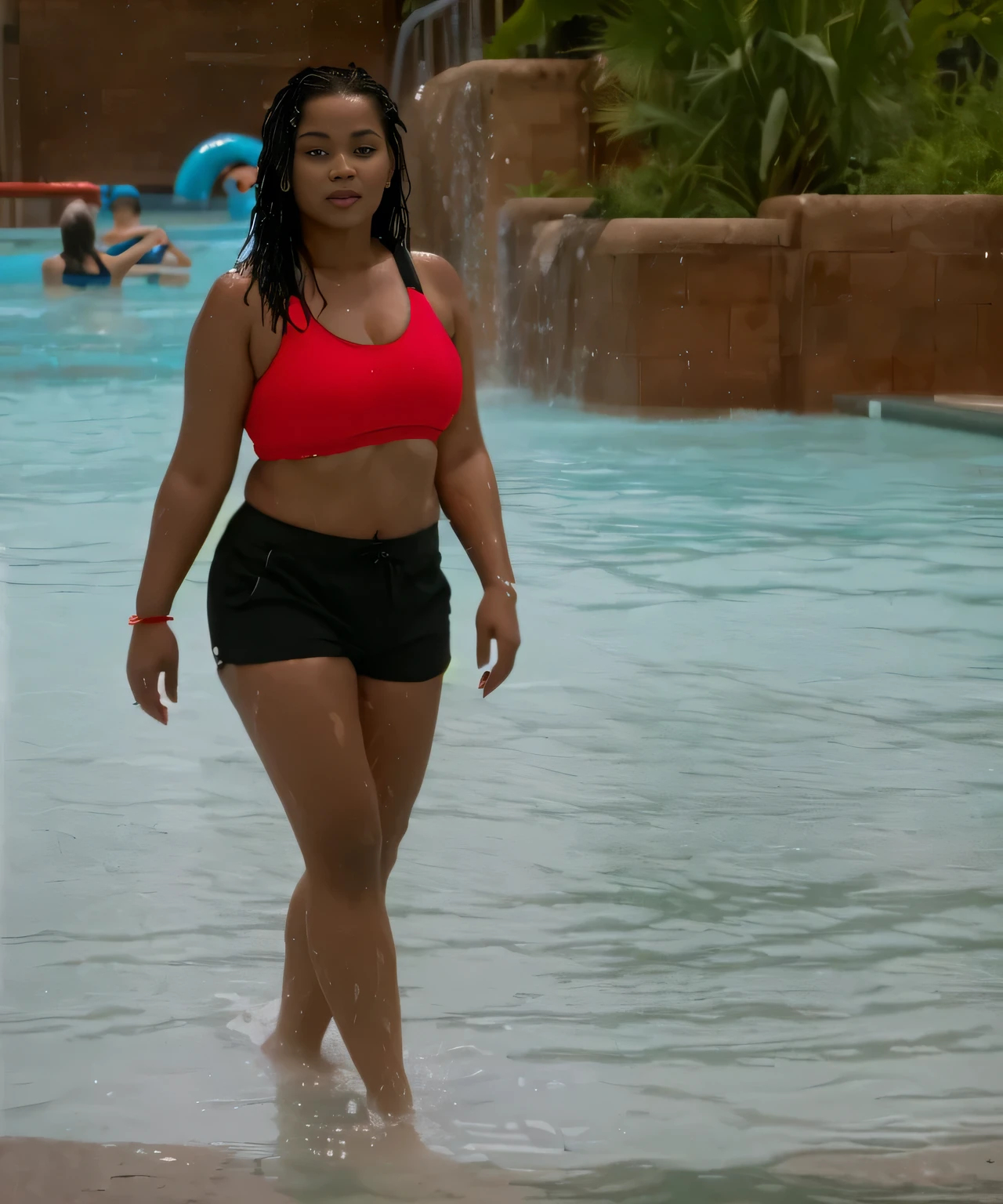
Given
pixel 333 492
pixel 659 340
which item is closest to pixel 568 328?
pixel 659 340

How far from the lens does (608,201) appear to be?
1423 centimetres

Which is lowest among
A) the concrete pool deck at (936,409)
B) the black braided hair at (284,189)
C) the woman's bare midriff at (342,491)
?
the concrete pool deck at (936,409)

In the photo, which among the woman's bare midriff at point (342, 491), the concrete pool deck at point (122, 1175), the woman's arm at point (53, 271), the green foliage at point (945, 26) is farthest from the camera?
the woman's arm at point (53, 271)

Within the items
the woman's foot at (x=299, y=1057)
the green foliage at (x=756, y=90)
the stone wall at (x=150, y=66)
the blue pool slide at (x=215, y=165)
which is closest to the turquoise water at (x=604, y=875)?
the woman's foot at (x=299, y=1057)

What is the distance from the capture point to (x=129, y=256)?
24.1 meters

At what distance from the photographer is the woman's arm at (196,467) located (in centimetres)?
272

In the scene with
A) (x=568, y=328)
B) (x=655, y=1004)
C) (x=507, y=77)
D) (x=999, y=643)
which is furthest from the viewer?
(x=507, y=77)

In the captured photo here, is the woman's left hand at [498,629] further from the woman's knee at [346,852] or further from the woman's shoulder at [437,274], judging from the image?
the woman's shoulder at [437,274]

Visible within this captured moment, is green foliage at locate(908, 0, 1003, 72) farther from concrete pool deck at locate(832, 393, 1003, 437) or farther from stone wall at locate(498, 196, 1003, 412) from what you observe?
concrete pool deck at locate(832, 393, 1003, 437)

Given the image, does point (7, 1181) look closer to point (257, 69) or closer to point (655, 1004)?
point (655, 1004)

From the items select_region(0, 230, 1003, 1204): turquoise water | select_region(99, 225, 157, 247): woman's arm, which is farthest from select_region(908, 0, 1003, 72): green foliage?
select_region(99, 225, 157, 247): woman's arm

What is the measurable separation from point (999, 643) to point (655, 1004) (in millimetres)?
3565

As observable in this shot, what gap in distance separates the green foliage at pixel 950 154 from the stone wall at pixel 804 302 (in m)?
0.67

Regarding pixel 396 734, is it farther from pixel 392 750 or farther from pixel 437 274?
pixel 437 274
